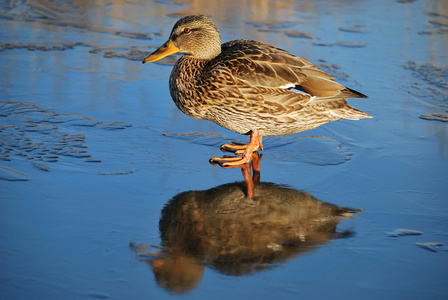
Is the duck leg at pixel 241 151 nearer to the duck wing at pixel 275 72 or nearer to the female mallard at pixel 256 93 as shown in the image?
the female mallard at pixel 256 93

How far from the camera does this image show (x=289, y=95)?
15.0 feet

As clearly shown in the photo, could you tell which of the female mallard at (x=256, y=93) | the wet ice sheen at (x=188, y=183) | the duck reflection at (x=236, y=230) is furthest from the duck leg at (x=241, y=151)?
the duck reflection at (x=236, y=230)

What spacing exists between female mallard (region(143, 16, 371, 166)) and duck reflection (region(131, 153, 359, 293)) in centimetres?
64

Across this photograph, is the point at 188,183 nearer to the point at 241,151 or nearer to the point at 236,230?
the point at 236,230

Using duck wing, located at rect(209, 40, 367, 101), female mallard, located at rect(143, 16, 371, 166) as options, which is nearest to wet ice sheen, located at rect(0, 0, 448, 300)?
female mallard, located at rect(143, 16, 371, 166)

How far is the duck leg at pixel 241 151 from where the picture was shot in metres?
4.34

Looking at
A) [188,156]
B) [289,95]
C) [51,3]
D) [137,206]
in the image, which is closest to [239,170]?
[188,156]

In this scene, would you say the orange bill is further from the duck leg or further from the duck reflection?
the duck reflection

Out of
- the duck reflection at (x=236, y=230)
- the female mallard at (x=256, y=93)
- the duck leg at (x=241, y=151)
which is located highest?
the female mallard at (x=256, y=93)

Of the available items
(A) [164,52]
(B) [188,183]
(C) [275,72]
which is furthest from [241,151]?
(A) [164,52]

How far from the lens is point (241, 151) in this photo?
15.3 ft

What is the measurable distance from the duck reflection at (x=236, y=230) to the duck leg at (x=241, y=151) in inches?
11.0

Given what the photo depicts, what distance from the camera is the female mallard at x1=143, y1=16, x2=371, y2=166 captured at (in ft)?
14.7

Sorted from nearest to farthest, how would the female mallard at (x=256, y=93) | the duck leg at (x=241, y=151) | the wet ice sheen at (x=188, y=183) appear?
the wet ice sheen at (x=188, y=183), the duck leg at (x=241, y=151), the female mallard at (x=256, y=93)
